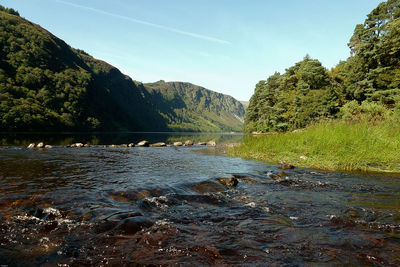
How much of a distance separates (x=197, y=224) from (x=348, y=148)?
1382 centimetres

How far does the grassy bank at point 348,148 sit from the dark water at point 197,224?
4.26m

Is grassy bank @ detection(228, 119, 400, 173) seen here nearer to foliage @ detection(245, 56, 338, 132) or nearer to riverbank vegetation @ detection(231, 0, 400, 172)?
riverbank vegetation @ detection(231, 0, 400, 172)

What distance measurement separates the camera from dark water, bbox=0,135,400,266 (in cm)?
409

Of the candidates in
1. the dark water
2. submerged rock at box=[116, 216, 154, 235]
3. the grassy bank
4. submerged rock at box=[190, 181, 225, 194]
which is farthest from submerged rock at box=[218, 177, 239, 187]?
the grassy bank

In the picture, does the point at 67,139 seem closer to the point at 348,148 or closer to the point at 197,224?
the point at 197,224

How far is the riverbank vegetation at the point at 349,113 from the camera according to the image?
14.4 m

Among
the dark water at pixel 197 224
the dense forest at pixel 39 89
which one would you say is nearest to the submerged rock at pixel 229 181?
the dark water at pixel 197 224

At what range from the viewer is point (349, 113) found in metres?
31.2

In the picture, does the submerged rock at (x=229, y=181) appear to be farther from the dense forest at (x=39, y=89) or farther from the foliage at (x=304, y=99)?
the dense forest at (x=39, y=89)

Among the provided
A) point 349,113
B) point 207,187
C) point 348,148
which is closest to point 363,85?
point 349,113

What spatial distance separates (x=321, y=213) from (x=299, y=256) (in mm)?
2915

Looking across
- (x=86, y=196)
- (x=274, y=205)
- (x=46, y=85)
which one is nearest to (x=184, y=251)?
(x=274, y=205)

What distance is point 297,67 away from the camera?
2478 inches

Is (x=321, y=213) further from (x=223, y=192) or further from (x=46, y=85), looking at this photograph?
(x=46, y=85)
